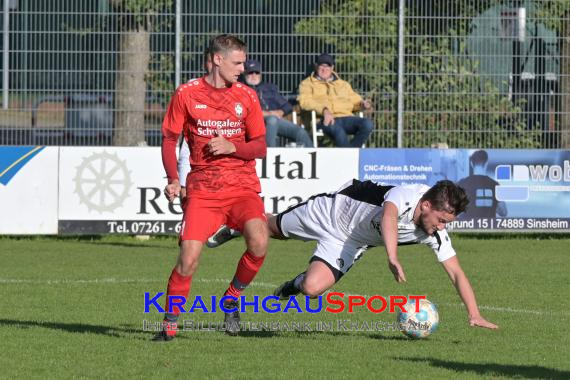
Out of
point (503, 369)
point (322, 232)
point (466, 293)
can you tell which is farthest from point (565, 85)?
point (503, 369)

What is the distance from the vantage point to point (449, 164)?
1803cm

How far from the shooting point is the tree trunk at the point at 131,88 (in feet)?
58.9

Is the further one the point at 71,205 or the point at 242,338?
the point at 71,205

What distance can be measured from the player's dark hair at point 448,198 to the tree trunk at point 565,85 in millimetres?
10501

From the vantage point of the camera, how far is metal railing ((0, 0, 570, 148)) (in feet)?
58.6

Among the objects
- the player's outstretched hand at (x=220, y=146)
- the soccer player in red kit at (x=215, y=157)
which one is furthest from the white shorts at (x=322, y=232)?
the player's outstretched hand at (x=220, y=146)

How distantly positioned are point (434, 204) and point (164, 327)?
6.48 ft

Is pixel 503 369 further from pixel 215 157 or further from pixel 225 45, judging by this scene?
pixel 225 45

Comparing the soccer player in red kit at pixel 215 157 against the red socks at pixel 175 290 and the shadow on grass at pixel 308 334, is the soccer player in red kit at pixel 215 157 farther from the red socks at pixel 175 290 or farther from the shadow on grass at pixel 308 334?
the shadow on grass at pixel 308 334

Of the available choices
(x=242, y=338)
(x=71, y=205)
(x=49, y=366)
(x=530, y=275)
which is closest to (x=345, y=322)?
(x=242, y=338)

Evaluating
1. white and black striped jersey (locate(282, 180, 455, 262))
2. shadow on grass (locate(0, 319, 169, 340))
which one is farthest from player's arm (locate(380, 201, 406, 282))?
shadow on grass (locate(0, 319, 169, 340))

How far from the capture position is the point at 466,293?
885cm

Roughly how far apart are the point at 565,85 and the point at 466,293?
10563mm

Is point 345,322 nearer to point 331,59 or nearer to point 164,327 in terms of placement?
point 164,327
